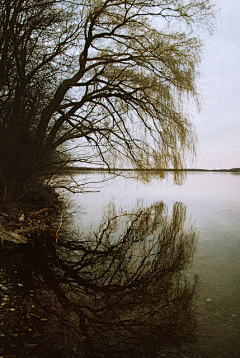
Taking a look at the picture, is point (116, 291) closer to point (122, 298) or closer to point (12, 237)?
point (122, 298)

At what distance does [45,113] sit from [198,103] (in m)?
3.17

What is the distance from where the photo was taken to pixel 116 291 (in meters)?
3.03

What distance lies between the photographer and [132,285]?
319 cm

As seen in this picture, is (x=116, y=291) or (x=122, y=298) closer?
(x=122, y=298)

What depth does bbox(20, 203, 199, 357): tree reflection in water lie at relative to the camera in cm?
219

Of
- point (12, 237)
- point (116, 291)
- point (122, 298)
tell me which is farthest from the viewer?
point (12, 237)

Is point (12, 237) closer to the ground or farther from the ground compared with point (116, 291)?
farther from the ground

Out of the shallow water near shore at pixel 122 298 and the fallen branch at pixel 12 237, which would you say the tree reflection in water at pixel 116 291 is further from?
the fallen branch at pixel 12 237

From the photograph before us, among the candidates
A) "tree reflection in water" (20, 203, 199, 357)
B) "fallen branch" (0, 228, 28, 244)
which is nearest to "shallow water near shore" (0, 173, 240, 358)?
"tree reflection in water" (20, 203, 199, 357)

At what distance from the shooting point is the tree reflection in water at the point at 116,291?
7.18ft

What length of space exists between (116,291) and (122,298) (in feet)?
0.58

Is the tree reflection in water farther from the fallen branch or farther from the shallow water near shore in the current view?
the fallen branch

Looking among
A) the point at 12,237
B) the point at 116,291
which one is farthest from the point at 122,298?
the point at 12,237

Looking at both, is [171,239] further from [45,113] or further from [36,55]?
[36,55]
